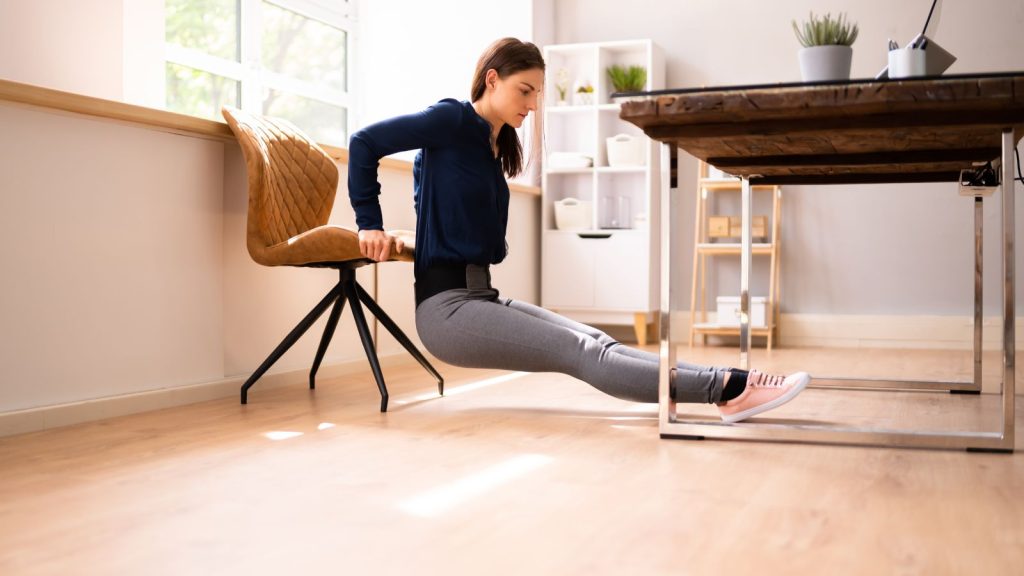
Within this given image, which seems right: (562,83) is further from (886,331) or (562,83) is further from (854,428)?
(854,428)

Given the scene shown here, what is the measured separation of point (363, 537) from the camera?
1315mm

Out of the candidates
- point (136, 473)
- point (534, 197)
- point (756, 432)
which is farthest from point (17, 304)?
Result: point (534, 197)

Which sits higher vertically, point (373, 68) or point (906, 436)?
point (373, 68)

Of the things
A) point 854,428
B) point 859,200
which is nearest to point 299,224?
point 854,428

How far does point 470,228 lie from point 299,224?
2.13 ft

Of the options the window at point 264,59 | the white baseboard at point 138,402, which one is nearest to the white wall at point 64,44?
the window at point 264,59

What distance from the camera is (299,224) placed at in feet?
9.29

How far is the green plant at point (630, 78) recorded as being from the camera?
4969 millimetres

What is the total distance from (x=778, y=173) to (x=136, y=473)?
1.89 metres

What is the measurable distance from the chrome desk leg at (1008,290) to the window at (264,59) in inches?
134

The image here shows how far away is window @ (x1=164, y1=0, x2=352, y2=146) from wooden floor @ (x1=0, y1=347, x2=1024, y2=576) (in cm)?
239

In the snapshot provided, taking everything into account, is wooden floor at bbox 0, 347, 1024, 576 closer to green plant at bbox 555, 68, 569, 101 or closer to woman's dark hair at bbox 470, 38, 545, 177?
woman's dark hair at bbox 470, 38, 545, 177

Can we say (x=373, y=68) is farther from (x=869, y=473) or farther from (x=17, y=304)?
(x=869, y=473)

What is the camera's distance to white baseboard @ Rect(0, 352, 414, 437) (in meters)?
2.17
